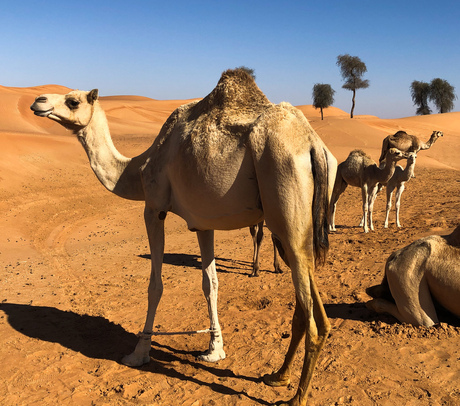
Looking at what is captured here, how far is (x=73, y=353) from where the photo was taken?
5676 millimetres

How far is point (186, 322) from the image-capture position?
6598 mm

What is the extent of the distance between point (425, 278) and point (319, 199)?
2.40 meters

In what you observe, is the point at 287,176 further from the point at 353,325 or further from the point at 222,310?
the point at 222,310

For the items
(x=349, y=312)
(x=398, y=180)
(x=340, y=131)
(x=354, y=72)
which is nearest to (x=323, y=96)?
(x=354, y=72)

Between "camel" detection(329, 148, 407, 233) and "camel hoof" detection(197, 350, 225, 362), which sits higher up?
"camel" detection(329, 148, 407, 233)

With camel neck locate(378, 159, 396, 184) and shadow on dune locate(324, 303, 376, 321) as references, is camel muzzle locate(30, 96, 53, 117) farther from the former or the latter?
camel neck locate(378, 159, 396, 184)

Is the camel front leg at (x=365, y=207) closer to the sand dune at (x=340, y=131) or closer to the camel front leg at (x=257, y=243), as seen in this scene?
the camel front leg at (x=257, y=243)

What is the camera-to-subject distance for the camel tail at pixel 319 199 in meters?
4.01

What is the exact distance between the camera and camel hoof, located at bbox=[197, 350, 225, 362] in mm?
5461

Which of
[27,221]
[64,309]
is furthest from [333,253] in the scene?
[27,221]

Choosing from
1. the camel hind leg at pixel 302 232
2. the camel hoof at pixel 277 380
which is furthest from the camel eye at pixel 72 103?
the camel hoof at pixel 277 380

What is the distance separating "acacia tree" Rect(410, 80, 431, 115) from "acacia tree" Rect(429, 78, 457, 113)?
1.06 metres

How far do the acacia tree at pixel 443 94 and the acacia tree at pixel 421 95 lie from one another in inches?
41.9

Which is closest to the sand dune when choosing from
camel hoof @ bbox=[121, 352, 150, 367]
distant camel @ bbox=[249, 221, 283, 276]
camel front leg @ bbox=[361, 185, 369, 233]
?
camel front leg @ bbox=[361, 185, 369, 233]
